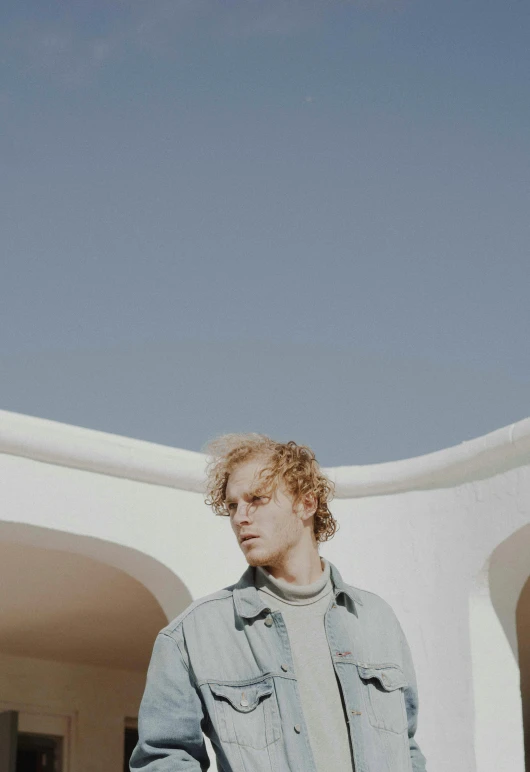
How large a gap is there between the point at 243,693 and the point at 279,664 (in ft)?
0.28

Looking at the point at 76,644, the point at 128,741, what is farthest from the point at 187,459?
the point at 128,741

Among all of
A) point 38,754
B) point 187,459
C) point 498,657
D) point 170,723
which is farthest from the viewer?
point 38,754

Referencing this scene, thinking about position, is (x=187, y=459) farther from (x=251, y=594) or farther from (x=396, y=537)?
(x=251, y=594)

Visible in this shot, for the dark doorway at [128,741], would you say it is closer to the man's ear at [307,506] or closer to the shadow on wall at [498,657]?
the shadow on wall at [498,657]

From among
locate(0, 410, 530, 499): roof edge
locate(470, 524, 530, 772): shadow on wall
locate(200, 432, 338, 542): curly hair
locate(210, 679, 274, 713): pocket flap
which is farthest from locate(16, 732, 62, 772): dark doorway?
locate(210, 679, 274, 713): pocket flap

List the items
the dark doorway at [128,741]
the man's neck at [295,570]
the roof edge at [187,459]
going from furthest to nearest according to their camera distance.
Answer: the dark doorway at [128,741] < the roof edge at [187,459] < the man's neck at [295,570]

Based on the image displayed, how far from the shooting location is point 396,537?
570cm

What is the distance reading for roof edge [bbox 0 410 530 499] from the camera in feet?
16.9

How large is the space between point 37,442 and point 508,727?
7.80 feet

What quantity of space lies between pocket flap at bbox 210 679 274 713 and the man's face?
25 cm

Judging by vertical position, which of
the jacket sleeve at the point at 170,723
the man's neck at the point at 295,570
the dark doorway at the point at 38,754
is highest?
the dark doorway at the point at 38,754

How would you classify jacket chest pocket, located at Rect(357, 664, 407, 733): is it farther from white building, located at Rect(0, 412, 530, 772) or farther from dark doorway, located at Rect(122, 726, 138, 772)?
dark doorway, located at Rect(122, 726, 138, 772)

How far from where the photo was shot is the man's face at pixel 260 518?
2338mm

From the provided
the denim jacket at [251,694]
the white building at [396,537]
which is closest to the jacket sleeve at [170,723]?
the denim jacket at [251,694]
